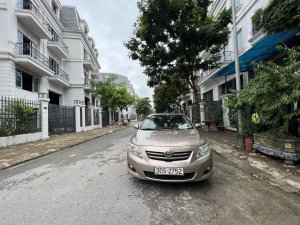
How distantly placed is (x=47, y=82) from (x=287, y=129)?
1913cm

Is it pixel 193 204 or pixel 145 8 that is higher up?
pixel 145 8

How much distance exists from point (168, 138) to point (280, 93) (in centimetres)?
330

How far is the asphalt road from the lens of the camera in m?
2.88

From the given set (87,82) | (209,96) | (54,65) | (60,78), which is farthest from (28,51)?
(209,96)

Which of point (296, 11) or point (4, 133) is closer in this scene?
point (296, 11)

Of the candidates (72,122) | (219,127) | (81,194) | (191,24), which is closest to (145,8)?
(191,24)

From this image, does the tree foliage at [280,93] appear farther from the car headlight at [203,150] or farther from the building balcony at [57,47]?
the building balcony at [57,47]

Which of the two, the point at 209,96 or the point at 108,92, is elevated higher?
the point at 108,92

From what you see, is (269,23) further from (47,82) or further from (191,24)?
(47,82)

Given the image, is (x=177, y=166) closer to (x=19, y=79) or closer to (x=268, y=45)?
(x=268, y=45)

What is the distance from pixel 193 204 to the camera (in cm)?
331

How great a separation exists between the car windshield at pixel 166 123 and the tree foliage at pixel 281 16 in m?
4.57

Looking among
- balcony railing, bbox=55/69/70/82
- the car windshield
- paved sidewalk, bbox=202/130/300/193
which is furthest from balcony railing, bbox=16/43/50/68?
paved sidewalk, bbox=202/130/300/193

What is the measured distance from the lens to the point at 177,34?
43.8 feet
